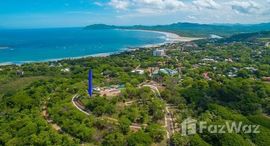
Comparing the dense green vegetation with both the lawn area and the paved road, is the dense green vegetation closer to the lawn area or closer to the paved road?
the paved road

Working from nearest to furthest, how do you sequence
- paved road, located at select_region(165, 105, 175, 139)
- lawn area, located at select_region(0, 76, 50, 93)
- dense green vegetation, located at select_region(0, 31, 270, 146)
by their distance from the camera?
dense green vegetation, located at select_region(0, 31, 270, 146) < paved road, located at select_region(165, 105, 175, 139) < lawn area, located at select_region(0, 76, 50, 93)

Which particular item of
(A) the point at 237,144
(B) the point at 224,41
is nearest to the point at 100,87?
(A) the point at 237,144

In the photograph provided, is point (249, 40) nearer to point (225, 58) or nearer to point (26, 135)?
point (225, 58)

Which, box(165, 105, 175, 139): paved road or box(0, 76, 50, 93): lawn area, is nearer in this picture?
box(165, 105, 175, 139): paved road

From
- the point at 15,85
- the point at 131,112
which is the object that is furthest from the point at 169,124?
the point at 15,85

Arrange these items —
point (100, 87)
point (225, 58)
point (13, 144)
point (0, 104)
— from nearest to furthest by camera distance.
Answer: point (13, 144), point (0, 104), point (100, 87), point (225, 58)

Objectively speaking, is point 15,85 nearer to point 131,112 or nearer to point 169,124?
point 131,112

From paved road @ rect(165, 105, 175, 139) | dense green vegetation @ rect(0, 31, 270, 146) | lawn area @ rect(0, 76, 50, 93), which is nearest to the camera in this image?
dense green vegetation @ rect(0, 31, 270, 146)

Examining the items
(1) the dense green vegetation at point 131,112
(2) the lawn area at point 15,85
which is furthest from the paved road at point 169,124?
(2) the lawn area at point 15,85

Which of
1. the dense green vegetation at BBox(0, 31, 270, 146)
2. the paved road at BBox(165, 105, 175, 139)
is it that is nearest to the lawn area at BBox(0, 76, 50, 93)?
the dense green vegetation at BBox(0, 31, 270, 146)

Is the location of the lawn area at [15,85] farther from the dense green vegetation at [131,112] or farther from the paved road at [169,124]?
the paved road at [169,124]

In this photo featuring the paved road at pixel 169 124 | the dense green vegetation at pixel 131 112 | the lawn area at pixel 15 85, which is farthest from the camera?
the lawn area at pixel 15 85
